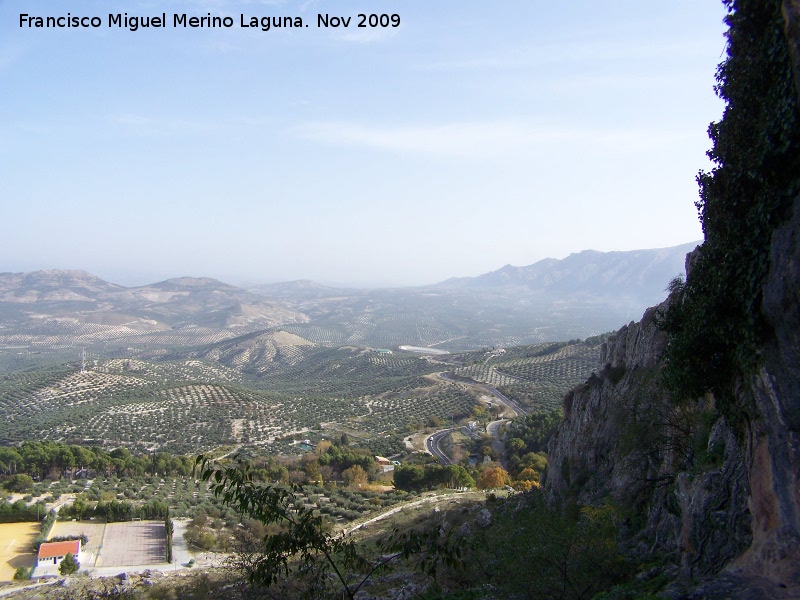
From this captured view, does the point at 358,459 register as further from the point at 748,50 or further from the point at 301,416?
the point at 748,50

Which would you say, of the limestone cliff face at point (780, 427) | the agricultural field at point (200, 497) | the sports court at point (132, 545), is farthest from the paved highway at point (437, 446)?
A: the limestone cliff face at point (780, 427)

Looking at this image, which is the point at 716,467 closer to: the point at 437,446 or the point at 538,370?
the point at 437,446

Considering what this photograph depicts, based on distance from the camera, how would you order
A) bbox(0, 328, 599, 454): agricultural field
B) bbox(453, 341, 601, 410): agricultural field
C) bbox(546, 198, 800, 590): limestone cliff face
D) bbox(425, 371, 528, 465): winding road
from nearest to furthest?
bbox(546, 198, 800, 590): limestone cliff face < bbox(425, 371, 528, 465): winding road < bbox(0, 328, 599, 454): agricultural field < bbox(453, 341, 601, 410): agricultural field

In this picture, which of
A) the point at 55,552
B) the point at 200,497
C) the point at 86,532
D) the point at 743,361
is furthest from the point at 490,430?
the point at 743,361

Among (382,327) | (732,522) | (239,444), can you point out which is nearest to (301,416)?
(239,444)

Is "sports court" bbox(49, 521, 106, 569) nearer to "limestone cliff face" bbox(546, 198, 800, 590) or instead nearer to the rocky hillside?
"limestone cliff face" bbox(546, 198, 800, 590)

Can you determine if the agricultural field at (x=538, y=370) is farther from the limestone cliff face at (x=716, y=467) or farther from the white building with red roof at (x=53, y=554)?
the white building with red roof at (x=53, y=554)

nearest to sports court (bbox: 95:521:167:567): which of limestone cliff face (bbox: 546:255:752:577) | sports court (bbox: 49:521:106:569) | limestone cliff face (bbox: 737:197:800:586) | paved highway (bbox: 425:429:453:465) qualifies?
sports court (bbox: 49:521:106:569)
